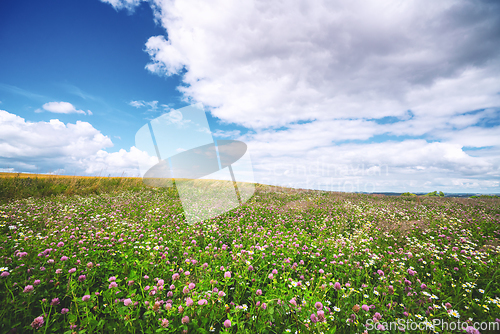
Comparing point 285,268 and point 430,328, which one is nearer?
point 430,328

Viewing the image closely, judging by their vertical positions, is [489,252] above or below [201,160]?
below

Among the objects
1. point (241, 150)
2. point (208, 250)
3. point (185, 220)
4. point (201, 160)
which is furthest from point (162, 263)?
point (241, 150)

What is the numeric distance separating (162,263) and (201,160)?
5.69 meters

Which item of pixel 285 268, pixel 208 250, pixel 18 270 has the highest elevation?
pixel 18 270

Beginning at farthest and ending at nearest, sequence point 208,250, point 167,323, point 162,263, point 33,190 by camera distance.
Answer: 1. point 33,190
2. point 208,250
3. point 162,263
4. point 167,323

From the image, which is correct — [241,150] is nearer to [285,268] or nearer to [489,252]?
[285,268]

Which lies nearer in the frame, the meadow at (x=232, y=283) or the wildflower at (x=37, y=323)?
the wildflower at (x=37, y=323)

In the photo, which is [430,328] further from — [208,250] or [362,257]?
[208,250]

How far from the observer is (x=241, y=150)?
33.6 ft

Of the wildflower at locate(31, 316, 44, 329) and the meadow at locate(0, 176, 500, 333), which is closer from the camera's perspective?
the wildflower at locate(31, 316, 44, 329)

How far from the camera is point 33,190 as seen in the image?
1243cm

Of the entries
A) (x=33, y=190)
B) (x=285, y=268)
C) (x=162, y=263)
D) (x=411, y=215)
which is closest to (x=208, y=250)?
(x=162, y=263)

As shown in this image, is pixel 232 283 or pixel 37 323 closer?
pixel 37 323

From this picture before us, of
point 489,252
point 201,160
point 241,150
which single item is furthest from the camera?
point 241,150
